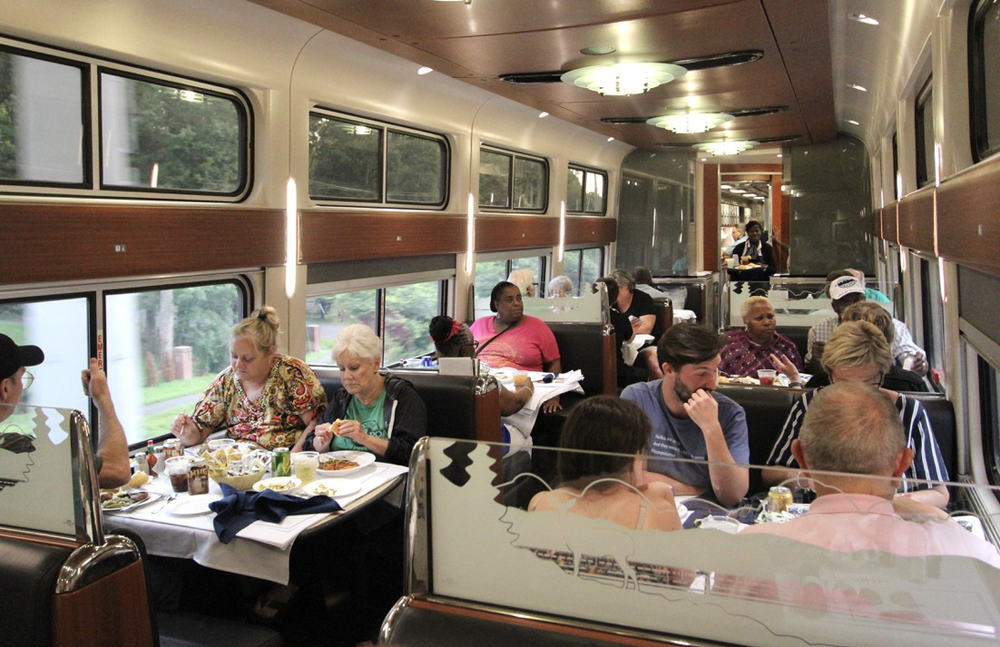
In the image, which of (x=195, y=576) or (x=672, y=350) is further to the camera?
(x=195, y=576)

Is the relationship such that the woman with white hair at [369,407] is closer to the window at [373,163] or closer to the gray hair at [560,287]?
the window at [373,163]

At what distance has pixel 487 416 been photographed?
12.4 feet

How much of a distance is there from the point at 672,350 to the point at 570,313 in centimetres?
352

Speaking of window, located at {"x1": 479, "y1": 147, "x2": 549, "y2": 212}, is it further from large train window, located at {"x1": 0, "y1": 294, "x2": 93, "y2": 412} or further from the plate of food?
the plate of food

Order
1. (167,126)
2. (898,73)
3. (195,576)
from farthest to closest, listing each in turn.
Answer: (898,73)
(167,126)
(195,576)

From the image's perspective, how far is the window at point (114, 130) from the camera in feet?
10.3

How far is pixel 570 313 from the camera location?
6414 mm

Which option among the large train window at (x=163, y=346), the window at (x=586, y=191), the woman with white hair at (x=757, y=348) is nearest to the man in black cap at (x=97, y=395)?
the large train window at (x=163, y=346)

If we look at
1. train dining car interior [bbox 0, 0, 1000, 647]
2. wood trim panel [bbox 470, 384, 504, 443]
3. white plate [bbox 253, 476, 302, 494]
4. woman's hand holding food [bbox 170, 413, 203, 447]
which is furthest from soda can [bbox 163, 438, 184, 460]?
wood trim panel [bbox 470, 384, 504, 443]

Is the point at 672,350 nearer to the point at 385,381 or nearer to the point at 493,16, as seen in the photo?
the point at 385,381

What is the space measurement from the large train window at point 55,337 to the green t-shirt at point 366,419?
0.98m

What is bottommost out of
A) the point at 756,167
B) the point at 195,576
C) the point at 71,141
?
the point at 195,576

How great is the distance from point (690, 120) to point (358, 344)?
5.73 meters

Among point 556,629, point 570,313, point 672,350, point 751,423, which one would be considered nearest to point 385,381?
point 672,350
